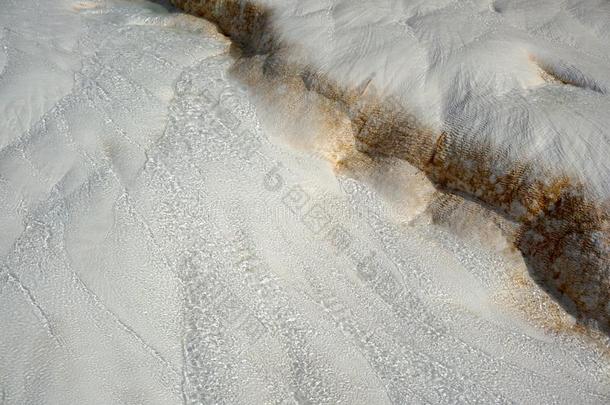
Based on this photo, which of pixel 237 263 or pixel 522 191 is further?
pixel 522 191

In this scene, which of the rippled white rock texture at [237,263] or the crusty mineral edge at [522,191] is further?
the crusty mineral edge at [522,191]

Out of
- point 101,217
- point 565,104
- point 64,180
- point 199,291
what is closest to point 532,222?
point 565,104

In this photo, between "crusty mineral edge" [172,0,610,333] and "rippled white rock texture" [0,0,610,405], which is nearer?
"rippled white rock texture" [0,0,610,405]

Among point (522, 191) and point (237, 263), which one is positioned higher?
point (237, 263)

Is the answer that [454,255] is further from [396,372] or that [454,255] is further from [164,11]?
[164,11]
